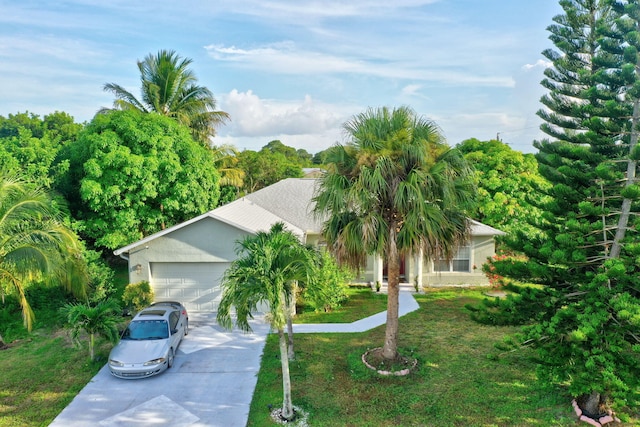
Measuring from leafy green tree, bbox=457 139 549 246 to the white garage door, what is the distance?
12667mm

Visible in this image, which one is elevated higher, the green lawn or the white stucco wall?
the white stucco wall

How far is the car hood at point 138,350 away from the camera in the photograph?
10398mm

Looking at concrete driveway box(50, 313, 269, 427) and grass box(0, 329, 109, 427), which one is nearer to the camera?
concrete driveway box(50, 313, 269, 427)

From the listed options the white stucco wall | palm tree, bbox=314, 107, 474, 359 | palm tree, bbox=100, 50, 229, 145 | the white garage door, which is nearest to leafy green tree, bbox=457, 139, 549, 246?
palm tree, bbox=314, 107, 474, 359

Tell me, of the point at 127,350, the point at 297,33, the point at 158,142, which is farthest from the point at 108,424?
the point at 297,33

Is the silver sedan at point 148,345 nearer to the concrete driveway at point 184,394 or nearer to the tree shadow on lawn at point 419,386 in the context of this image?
the concrete driveway at point 184,394

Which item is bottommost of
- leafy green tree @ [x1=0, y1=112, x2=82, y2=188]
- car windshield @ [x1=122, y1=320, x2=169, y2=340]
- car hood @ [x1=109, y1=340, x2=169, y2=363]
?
car hood @ [x1=109, y1=340, x2=169, y2=363]

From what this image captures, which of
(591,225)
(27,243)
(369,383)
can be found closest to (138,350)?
(27,243)

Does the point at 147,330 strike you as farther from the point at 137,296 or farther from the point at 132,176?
the point at 132,176

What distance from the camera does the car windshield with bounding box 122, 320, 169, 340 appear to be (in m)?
11.1

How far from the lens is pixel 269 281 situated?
805 cm

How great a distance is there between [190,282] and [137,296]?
186 cm

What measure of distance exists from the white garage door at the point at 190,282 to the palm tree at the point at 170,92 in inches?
496

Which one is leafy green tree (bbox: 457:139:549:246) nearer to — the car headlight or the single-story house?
the single-story house
